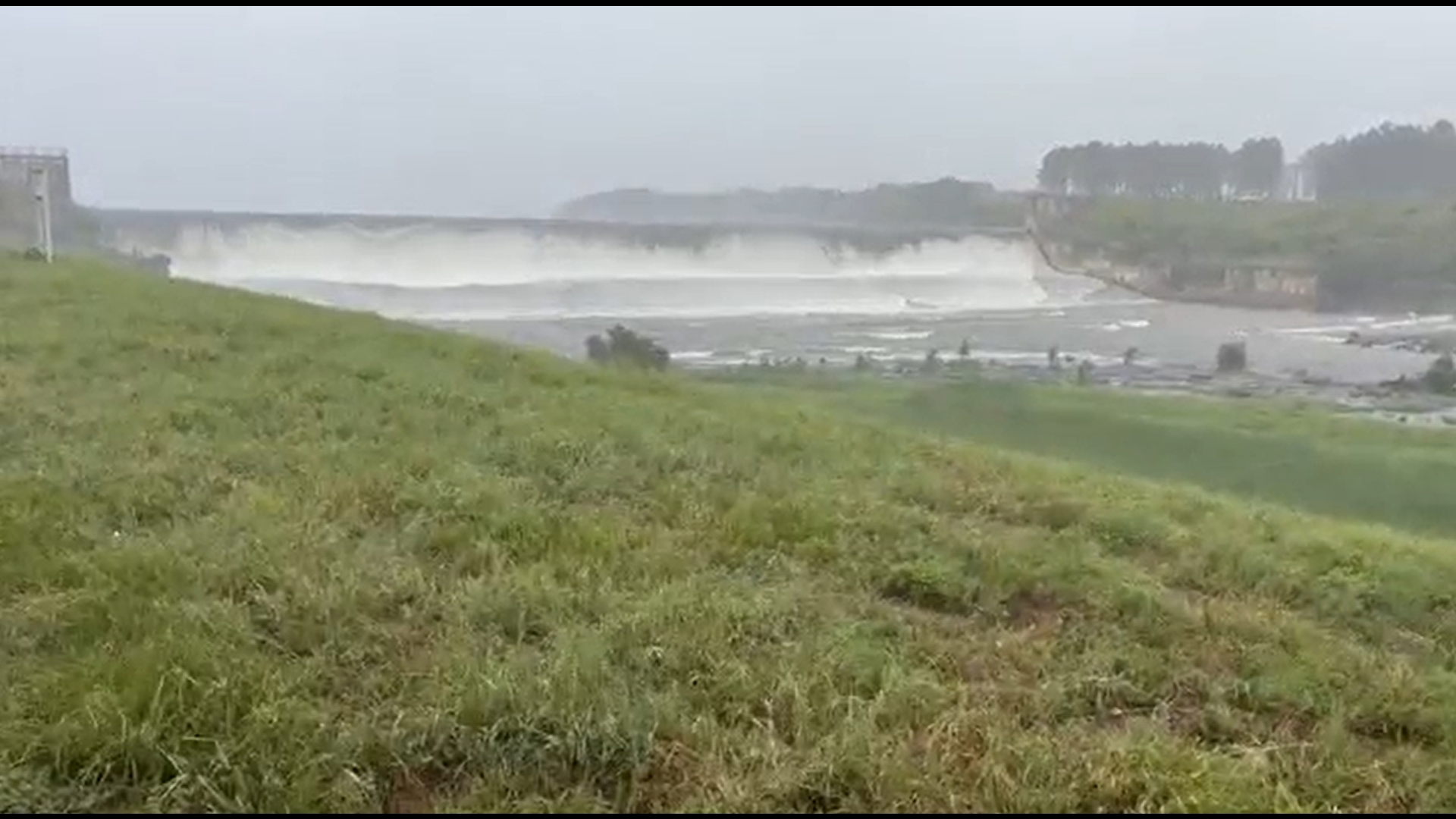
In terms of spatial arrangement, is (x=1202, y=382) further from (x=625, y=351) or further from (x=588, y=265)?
(x=588, y=265)

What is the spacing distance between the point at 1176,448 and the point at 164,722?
1455cm

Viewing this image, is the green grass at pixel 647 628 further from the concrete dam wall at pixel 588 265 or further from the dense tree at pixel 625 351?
the concrete dam wall at pixel 588 265

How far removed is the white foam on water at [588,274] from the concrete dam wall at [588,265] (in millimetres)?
70

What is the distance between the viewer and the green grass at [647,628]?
2842mm

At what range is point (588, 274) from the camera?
167 ft

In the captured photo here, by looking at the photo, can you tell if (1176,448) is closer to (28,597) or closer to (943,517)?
(943,517)

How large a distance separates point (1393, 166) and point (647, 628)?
292 ft

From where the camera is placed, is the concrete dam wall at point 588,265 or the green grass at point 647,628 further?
the concrete dam wall at point 588,265

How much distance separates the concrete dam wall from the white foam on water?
70mm

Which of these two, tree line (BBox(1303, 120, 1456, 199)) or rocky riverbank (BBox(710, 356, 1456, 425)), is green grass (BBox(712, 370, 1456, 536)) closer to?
rocky riverbank (BBox(710, 356, 1456, 425))

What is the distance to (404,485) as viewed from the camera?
5516 mm

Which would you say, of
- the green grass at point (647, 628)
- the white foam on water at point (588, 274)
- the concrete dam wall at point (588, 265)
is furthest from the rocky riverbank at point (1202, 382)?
the green grass at point (647, 628)

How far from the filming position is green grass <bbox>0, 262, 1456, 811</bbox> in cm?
284

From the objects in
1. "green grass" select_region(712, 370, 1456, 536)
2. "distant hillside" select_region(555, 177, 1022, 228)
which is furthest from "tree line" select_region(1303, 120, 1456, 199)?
"green grass" select_region(712, 370, 1456, 536)
